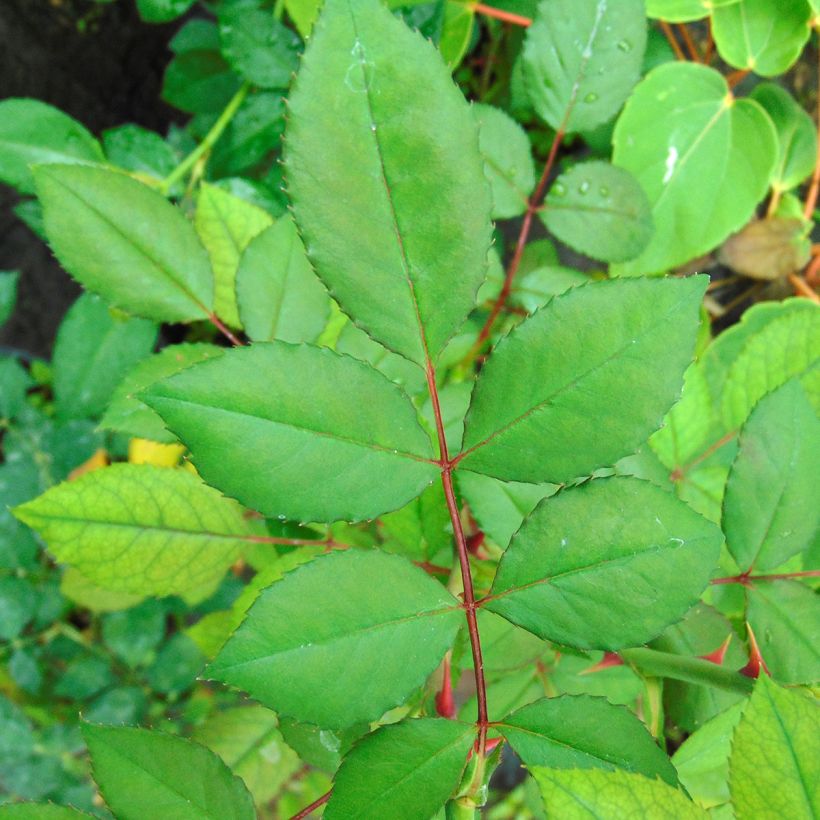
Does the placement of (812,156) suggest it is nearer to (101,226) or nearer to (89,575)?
(101,226)

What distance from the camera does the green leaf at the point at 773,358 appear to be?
772mm

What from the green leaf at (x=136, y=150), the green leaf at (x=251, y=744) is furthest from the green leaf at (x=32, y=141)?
the green leaf at (x=251, y=744)

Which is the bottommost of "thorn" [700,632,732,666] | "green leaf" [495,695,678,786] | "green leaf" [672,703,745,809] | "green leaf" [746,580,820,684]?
"green leaf" [672,703,745,809]

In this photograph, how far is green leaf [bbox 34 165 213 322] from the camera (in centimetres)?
61

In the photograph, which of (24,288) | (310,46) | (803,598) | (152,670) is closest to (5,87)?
(24,288)

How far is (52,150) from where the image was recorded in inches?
38.3

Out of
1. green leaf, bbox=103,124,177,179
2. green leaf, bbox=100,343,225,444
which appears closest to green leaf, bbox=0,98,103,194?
green leaf, bbox=103,124,177,179

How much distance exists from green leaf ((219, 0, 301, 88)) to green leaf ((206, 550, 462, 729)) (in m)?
0.81

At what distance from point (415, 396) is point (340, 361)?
298mm

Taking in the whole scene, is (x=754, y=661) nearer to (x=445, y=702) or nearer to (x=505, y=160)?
(x=445, y=702)

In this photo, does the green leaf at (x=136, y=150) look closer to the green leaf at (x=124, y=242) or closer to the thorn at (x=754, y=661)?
the green leaf at (x=124, y=242)

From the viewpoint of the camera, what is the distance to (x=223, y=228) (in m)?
0.78

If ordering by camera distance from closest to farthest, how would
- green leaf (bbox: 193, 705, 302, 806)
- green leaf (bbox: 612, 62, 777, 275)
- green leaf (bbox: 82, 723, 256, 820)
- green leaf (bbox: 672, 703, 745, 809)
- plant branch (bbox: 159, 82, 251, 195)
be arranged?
green leaf (bbox: 82, 723, 256, 820)
green leaf (bbox: 672, 703, 745, 809)
green leaf (bbox: 193, 705, 302, 806)
green leaf (bbox: 612, 62, 777, 275)
plant branch (bbox: 159, 82, 251, 195)

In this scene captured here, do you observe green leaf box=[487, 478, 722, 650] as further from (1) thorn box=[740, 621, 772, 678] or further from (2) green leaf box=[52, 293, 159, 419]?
(2) green leaf box=[52, 293, 159, 419]
